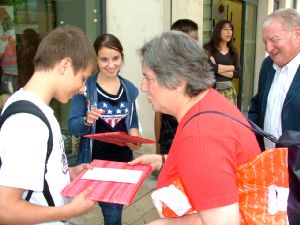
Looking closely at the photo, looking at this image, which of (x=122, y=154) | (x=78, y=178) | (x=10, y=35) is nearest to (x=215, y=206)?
(x=78, y=178)

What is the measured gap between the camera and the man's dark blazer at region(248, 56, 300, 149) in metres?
2.57

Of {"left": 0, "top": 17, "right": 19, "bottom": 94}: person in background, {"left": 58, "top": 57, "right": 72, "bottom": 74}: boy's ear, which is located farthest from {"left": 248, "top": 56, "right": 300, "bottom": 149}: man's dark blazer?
{"left": 0, "top": 17, "right": 19, "bottom": 94}: person in background

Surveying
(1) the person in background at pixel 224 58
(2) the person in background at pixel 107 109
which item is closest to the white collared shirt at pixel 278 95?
(2) the person in background at pixel 107 109

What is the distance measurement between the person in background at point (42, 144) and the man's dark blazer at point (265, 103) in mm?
1572

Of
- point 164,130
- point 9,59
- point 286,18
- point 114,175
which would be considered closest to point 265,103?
point 286,18

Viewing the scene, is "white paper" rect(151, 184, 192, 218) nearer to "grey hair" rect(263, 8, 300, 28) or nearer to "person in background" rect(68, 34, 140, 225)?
"person in background" rect(68, 34, 140, 225)

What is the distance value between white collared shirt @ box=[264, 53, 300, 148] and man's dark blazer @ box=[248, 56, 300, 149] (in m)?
0.05

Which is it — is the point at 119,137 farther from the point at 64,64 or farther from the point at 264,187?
the point at 264,187

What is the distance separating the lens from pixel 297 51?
8.93 ft

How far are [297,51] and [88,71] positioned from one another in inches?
70.4

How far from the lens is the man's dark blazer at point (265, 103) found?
2.57m

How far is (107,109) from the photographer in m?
2.59

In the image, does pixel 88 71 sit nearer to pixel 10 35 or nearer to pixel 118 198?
pixel 118 198

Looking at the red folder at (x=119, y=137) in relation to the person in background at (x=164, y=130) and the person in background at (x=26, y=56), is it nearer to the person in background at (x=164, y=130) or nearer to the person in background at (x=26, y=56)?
the person in background at (x=164, y=130)
